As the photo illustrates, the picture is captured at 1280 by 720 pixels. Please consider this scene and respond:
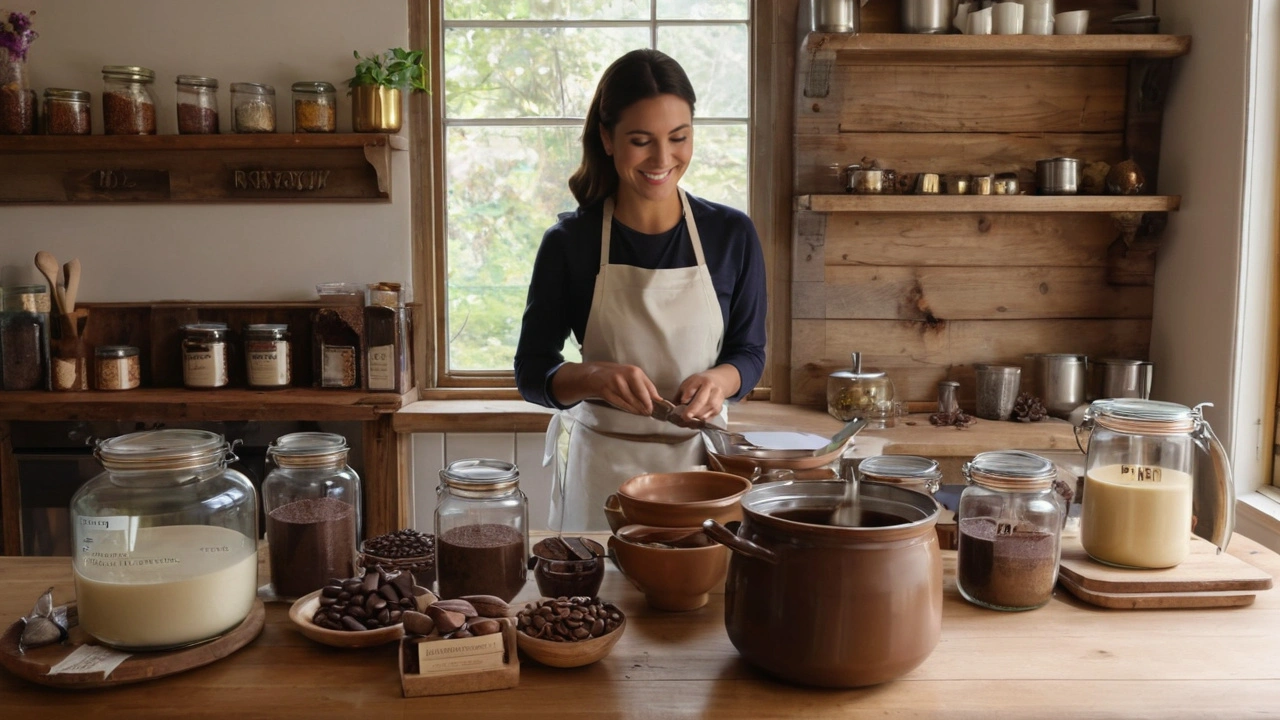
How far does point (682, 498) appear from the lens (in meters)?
1.26

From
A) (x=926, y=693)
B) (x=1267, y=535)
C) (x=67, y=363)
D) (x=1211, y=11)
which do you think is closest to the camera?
(x=926, y=693)

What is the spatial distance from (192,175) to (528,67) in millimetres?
1063

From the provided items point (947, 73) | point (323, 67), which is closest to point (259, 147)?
point (323, 67)

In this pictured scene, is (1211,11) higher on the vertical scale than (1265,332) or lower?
higher

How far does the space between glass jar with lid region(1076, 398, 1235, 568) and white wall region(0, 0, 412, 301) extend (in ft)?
7.15

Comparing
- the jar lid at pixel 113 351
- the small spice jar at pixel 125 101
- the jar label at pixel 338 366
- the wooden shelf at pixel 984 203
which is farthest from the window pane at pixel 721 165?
the jar lid at pixel 113 351

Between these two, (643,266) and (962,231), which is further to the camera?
(962,231)

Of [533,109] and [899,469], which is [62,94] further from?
[899,469]

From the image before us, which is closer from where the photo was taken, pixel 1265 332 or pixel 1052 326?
pixel 1265 332

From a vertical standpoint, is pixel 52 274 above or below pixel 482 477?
above

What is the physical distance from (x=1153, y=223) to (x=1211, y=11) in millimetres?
592

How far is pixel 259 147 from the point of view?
2.80 meters

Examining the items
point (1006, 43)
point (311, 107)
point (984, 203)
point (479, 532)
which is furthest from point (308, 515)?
point (1006, 43)

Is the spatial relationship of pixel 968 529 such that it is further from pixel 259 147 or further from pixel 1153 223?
pixel 259 147
